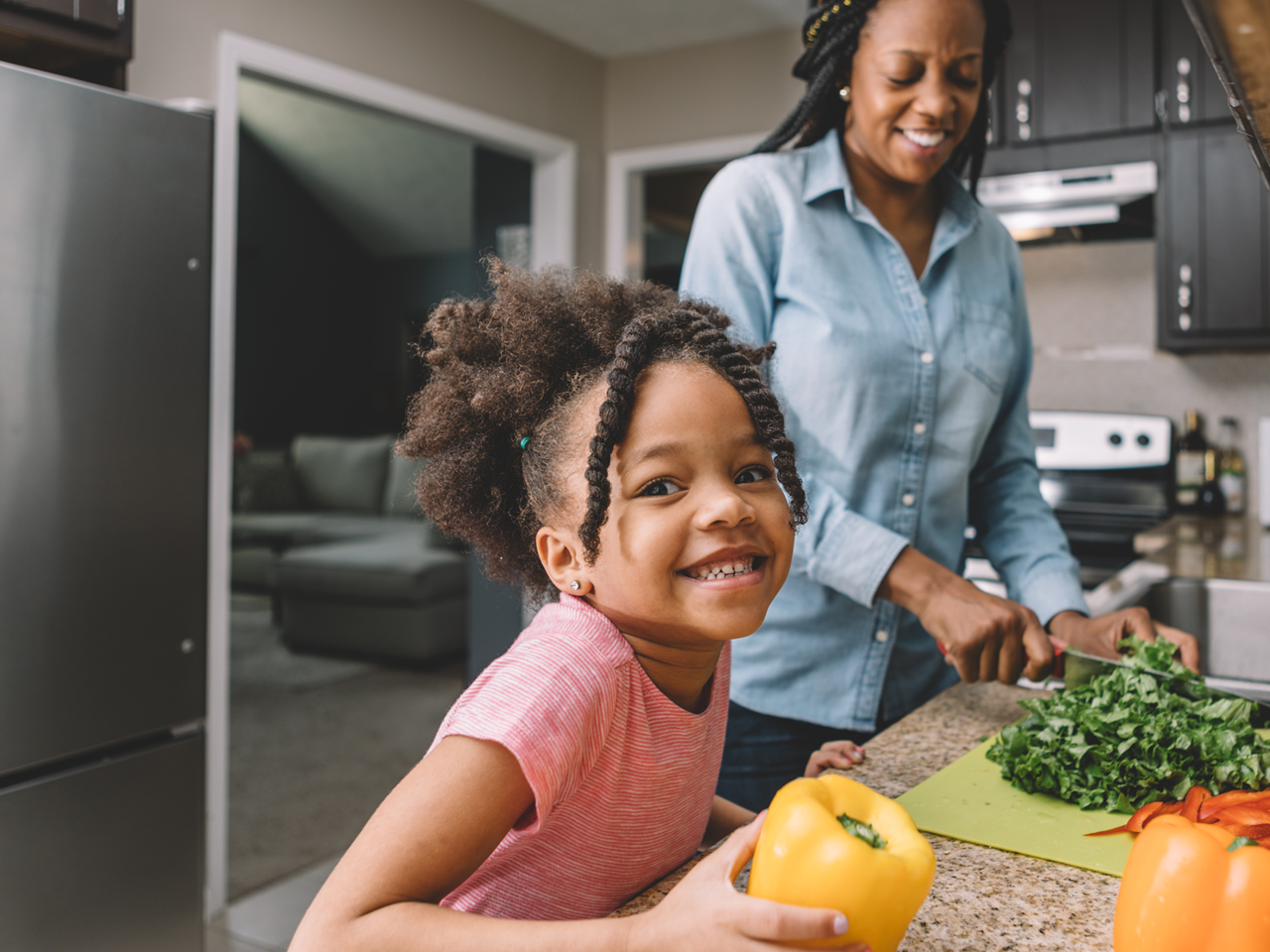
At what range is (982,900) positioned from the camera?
0.67 m

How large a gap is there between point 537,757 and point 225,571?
2.18m

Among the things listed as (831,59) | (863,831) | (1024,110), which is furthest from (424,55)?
(863,831)

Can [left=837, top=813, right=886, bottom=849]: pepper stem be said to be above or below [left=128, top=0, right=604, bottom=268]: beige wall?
below

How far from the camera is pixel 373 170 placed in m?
8.27

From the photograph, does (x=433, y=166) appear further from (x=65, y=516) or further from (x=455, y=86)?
(x=65, y=516)

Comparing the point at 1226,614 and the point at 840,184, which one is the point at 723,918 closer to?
the point at 840,184

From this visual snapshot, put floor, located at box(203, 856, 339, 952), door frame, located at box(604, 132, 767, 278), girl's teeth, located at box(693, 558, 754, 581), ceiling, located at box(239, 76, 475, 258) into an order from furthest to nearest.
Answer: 1. ceiling, located at box(239, 76, 475, 258)
2. door frame, located at box(604, 132, 767, 278)
3. floor, located at box(203, 856, 339, 952)
4. girl's teeth, located at box(693, 558, 754, 581)

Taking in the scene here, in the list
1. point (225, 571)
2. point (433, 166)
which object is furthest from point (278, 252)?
point (225, 571)

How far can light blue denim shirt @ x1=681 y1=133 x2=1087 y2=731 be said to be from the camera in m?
1.17

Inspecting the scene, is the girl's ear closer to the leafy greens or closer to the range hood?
the leafy greens

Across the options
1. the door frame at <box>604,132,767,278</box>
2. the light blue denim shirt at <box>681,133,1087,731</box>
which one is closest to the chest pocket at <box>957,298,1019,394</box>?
the light blue denim shirt at <box>681,133,1087,731</box>

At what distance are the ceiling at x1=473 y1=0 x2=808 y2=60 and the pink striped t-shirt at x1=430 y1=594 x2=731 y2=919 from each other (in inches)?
127

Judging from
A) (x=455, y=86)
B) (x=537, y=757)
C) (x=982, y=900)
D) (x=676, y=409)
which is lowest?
(x=982, y=900)

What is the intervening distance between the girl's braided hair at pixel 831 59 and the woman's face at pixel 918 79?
0.02 meters
